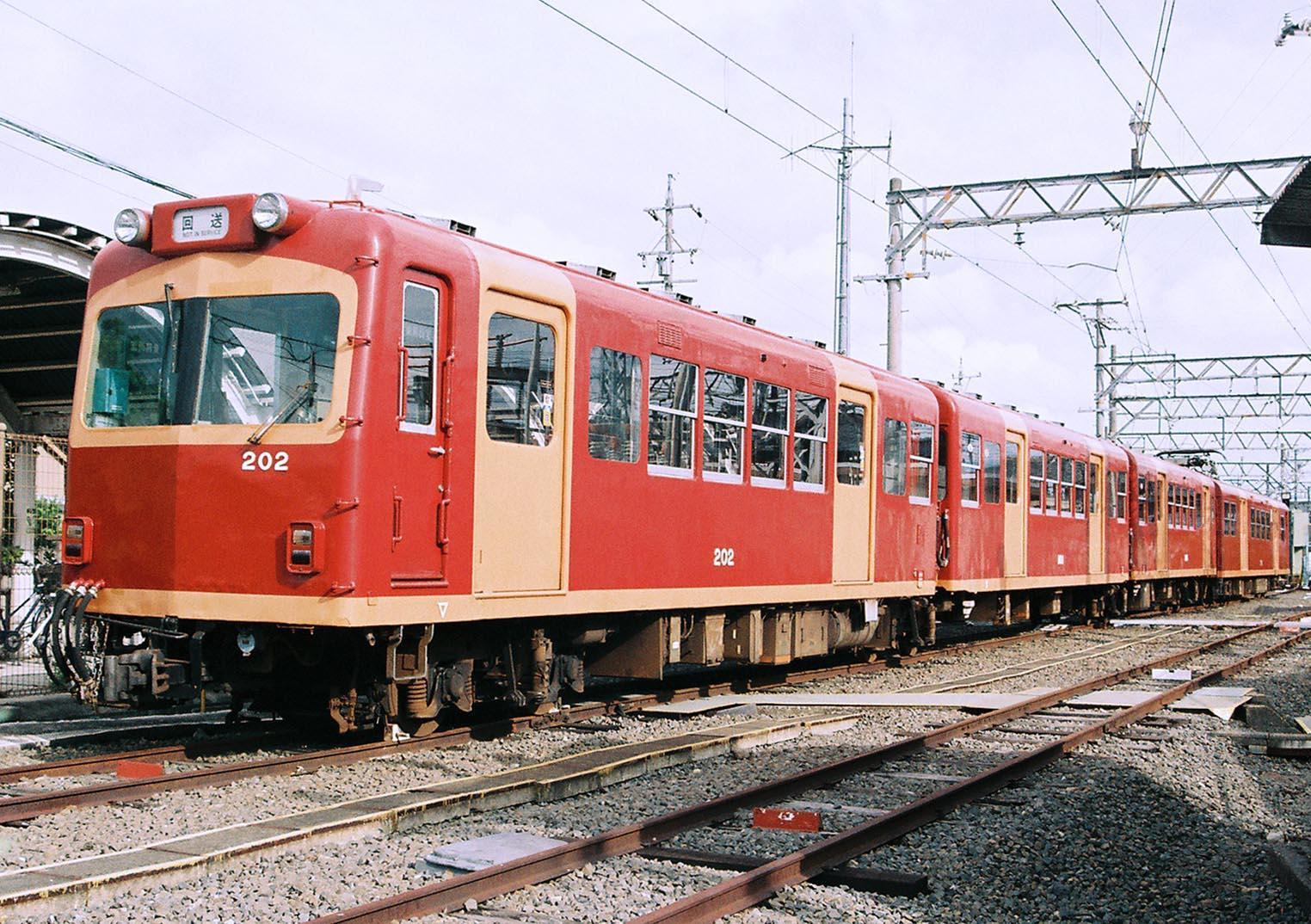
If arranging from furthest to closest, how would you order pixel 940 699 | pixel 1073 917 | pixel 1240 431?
pixel 1240 431, pixel 940 699, pixel 1073 917

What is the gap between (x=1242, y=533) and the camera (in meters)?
36.9

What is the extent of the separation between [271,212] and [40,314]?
8483 mm

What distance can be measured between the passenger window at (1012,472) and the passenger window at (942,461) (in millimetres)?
2105

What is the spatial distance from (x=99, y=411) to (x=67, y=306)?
6.89 m

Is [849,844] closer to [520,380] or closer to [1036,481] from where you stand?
[520,380]

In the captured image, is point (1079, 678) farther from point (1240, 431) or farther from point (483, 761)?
point (1240, 431)

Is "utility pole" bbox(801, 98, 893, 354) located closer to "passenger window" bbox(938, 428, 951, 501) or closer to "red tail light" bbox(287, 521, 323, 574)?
"passenger window" bbox(938, 428, 951, 501)

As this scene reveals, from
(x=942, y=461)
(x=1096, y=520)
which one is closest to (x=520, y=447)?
(x=942, y=461)

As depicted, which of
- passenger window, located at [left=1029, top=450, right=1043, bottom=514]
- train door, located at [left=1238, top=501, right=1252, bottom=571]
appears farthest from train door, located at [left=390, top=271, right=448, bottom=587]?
train door, located at [left=1238, top=501, right=1252, bottom=571]

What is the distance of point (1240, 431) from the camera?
48562 millimetres

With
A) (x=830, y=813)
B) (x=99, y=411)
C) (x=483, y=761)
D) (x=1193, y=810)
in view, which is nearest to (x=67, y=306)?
(x=99, y=411)

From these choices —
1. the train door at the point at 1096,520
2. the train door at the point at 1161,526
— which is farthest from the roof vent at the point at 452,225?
the train door at the point at 1161,526

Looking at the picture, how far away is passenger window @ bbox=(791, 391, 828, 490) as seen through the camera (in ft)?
40.7

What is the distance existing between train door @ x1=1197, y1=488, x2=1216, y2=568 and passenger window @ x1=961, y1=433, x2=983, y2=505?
53.6 ft
